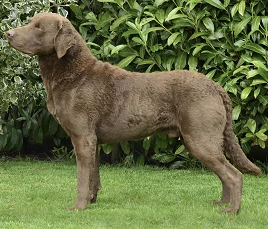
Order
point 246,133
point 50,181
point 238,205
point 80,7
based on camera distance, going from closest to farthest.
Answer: point 238,205
point 50,181
point 246,133
point 80,7

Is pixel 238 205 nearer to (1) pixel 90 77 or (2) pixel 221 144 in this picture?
(2) pixel 221 144

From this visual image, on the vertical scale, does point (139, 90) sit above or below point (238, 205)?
above

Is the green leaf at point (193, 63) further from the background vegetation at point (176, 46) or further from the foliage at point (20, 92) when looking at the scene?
the foliage at point (20, 92)

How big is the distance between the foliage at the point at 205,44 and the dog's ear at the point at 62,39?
1760 mm

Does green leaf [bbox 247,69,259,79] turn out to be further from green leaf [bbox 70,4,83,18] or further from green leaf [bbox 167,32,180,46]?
green leaf [bbox 70,4,83,18]

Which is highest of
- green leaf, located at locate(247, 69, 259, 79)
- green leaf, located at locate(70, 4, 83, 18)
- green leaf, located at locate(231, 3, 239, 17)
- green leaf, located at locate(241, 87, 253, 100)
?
green leaf, located at locate(231, 3, 239, 17)

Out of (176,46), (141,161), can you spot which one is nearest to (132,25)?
(176,46)

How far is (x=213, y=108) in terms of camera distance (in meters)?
5.25

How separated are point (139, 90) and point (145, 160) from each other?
286 cm

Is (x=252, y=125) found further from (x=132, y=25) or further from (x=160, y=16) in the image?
(x=132, y=25)

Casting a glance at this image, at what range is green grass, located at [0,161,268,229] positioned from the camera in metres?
4.93

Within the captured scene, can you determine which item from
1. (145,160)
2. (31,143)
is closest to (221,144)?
(145,160)

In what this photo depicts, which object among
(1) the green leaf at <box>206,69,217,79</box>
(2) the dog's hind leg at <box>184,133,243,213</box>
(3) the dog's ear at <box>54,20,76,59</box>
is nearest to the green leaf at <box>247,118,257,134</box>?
(1) the green leaf at <box>206,69,217,79</box>

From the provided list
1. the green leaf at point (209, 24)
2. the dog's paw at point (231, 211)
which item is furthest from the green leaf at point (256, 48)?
the dog's paw at point (231, 211)
